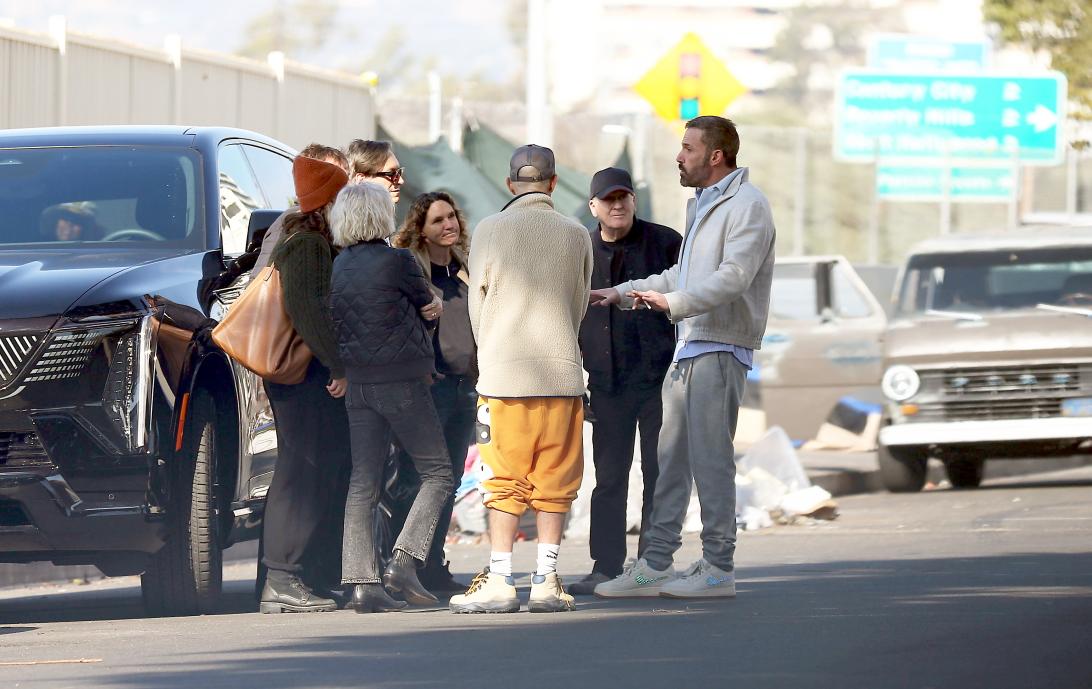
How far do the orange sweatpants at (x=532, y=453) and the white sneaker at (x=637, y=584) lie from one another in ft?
2.12

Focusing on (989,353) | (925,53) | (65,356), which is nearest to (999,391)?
(989,353)

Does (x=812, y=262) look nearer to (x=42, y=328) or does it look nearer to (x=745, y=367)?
(x=745, y=367)

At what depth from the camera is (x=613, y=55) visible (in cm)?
16812

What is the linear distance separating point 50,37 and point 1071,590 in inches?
321

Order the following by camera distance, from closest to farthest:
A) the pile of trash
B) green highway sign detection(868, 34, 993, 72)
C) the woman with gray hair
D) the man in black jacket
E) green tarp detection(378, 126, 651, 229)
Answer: the woman with gray hair → the man in black jacket → the pile of trash → green tarp detection(378, 126, 651, 229) → green highway sign detection(868, 34, 993, 72)

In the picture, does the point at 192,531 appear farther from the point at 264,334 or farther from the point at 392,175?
the point at 392,175

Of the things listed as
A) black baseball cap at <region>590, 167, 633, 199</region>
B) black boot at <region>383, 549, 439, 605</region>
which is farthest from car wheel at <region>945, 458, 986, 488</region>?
black boot at <region>383, 549, 439, 605</region>

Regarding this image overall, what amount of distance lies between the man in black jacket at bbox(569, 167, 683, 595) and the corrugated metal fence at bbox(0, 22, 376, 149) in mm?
5593

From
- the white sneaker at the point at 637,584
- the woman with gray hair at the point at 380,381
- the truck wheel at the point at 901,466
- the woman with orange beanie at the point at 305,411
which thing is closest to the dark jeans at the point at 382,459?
the woman with gray hair at the point at 380,381

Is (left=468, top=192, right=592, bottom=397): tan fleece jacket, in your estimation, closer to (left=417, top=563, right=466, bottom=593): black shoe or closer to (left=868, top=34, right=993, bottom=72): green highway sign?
(left=417, top=563, right=466, bottom=593): black shoe

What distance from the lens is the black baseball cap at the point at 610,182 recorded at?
8.93 metres

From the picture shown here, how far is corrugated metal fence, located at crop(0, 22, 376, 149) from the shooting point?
539 inches

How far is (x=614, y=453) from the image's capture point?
9.14 metres

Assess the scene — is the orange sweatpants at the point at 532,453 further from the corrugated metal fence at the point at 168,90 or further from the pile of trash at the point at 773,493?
the corrugated metal fence at the point at 168,90
